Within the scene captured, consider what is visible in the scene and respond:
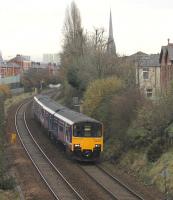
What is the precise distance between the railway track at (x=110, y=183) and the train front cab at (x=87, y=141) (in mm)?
700

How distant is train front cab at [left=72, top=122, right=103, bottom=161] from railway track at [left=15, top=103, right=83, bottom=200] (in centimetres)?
180

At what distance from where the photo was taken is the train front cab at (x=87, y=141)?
90.4ft

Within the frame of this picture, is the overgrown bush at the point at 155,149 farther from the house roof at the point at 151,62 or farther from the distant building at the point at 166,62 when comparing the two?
the house roof at the point at 151,62

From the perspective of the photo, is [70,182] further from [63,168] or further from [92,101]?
[92,101]

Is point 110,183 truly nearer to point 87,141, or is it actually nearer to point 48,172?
point 48,172

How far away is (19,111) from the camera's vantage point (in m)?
66.4

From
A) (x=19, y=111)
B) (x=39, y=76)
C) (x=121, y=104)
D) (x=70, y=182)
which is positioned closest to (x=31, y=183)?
(x=70, y=182)

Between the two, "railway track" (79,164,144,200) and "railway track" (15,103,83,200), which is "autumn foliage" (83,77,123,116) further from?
"railway track" (79,164,144,200)

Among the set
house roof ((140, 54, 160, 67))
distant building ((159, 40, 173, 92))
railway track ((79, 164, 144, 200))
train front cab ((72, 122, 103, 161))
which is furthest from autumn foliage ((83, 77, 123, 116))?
house roof ((140, 54, 160, 67))

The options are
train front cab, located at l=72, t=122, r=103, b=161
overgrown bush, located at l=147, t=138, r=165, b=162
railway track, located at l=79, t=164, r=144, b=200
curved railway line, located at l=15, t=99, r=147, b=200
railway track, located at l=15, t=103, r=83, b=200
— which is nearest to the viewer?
railway track, located at l=79, t=164, r=144, b=200

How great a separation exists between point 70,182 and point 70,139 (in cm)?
543

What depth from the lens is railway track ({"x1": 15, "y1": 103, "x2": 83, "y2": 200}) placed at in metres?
20.3

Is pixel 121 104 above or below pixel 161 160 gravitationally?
above

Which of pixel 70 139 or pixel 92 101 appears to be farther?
pixel 92 101
